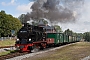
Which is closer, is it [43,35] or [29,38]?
[29,38]

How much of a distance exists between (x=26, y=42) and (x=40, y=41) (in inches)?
131

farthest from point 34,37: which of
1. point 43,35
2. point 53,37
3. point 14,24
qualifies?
point 14,24

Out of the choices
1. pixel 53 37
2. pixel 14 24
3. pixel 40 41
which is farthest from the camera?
pixel 14 24

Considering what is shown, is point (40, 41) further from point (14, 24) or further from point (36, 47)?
point (14, 24)

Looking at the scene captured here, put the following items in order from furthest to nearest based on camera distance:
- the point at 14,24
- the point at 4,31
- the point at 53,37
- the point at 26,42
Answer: the point at 14,24 < the point at 4,31 < the point at 53,37 < the point at 26,42

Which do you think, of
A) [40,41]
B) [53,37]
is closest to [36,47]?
[40,41]

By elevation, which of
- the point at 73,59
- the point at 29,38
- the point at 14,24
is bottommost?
the point at 73,59

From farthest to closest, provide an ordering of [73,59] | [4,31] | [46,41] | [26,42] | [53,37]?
[4,31] < [53,37] < [46,41] < [26,42] < [73,59]

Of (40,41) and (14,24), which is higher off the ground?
(14,24)

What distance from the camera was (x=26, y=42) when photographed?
28.1 metres

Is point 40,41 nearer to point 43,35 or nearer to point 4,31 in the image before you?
point 43,35

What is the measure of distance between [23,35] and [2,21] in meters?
77.6

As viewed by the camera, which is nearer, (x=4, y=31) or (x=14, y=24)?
(x=4, y=31)

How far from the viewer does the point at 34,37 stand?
2916cm
